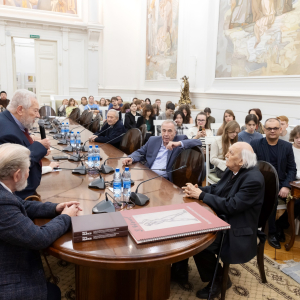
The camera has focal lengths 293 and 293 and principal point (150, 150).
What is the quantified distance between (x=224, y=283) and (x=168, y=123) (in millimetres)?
1874

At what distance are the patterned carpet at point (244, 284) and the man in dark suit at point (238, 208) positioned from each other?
0.65 ft

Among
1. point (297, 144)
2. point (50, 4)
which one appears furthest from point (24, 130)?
point (50, 4)

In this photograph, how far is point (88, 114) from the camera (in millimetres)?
7457

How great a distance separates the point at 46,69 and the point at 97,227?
13.4 meters

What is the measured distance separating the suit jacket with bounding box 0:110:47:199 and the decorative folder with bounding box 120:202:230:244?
0.85 meters

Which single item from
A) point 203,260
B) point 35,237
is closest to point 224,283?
point 203,260

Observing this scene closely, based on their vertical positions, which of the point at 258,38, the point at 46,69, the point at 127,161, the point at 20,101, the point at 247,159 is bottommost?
the point at 127,161

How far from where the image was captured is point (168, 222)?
1.69m

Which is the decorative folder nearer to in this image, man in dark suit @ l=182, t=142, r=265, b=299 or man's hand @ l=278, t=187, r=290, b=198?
man in dark suit @ l=182, t=142, r=265, b=299

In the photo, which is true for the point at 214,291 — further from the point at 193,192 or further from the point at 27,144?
the point at 27,144

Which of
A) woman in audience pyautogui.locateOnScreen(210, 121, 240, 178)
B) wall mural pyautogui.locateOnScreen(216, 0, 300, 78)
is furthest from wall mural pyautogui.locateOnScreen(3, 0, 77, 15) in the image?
woman in audience pyautogui.locateOnScreen(210, 121, 240, 178)

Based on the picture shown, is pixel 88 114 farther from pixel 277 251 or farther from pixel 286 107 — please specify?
pixel 277 251

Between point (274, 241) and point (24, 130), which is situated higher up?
point (24, 130)

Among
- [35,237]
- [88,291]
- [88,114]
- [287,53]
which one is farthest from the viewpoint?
[88,114]
